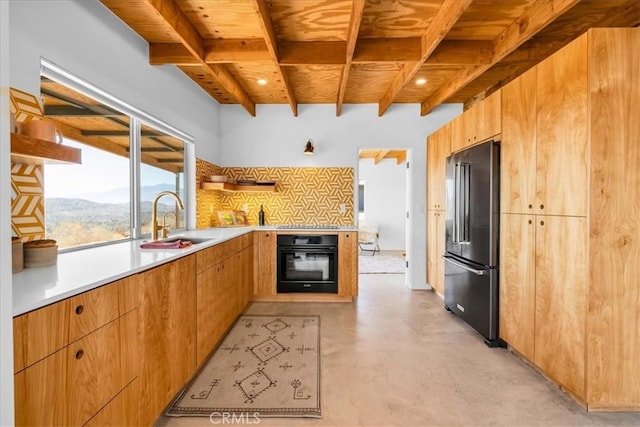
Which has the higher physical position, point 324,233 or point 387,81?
point 387,81

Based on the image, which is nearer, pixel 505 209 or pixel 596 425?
pixel 596 425

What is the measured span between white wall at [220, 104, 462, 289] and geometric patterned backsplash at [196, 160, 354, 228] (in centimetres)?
14

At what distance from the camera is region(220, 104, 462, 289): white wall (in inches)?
166

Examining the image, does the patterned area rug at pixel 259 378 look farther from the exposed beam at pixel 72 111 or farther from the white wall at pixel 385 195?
the white wall at pixel 385 195

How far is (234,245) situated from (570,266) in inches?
101

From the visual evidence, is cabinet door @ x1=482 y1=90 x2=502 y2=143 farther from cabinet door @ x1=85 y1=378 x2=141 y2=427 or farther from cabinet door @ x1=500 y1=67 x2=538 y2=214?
cabinet door @ x1=85 y1=378 x2=141 y2=427

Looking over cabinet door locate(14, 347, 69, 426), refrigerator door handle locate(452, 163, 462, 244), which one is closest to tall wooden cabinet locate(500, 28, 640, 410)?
refrigerator door handle locate(452, 163, 462, 244)

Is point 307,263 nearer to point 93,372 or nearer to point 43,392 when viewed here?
point 93,372

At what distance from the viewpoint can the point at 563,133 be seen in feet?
6.08

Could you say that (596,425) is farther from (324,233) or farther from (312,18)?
(312,18)

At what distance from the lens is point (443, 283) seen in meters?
3.56

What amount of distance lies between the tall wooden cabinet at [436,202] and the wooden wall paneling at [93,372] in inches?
131

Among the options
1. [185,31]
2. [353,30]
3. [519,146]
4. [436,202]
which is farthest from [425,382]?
[185,31]

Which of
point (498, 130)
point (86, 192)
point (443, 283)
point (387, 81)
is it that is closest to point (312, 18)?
point (387, 81)
